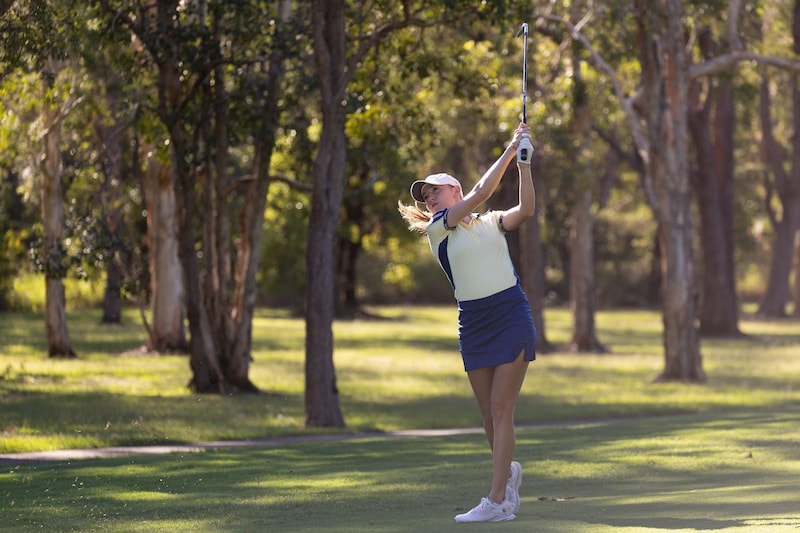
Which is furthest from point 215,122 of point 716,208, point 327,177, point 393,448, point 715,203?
point 716,208

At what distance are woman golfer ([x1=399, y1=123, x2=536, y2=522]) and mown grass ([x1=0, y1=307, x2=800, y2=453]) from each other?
8.23 m

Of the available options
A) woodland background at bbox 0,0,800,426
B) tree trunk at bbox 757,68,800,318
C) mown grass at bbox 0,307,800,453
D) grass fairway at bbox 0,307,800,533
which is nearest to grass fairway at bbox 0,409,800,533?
grass fairway at bbox 0,307,800,533

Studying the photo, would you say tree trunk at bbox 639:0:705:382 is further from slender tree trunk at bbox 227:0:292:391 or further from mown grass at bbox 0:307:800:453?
slender tree trunk at bbox 227:0:292:391

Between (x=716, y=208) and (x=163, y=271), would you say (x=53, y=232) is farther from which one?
(x=716, y=208)

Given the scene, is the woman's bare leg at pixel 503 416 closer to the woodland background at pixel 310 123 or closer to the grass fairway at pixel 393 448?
the grass fairway at pixel 393 448

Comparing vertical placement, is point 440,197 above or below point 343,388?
above

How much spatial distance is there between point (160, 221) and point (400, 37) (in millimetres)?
11973

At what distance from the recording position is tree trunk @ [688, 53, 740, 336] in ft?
140

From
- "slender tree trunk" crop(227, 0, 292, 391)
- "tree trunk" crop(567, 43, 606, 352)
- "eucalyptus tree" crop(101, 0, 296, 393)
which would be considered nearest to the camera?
"eucalyptus tree" crop(101, 0, 296, 393)

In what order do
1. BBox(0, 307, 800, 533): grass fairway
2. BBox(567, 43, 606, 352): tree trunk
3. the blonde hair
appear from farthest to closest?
BBox(567, 43, 606, 352): tree trunk → BBox(0, 307, 800, 533): grass fairway → the blonde hair

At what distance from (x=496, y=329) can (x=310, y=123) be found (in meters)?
16.4

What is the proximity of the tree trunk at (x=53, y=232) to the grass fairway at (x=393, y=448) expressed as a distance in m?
0.86

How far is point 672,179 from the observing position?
26844mm

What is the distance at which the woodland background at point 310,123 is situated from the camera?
19328 mm
